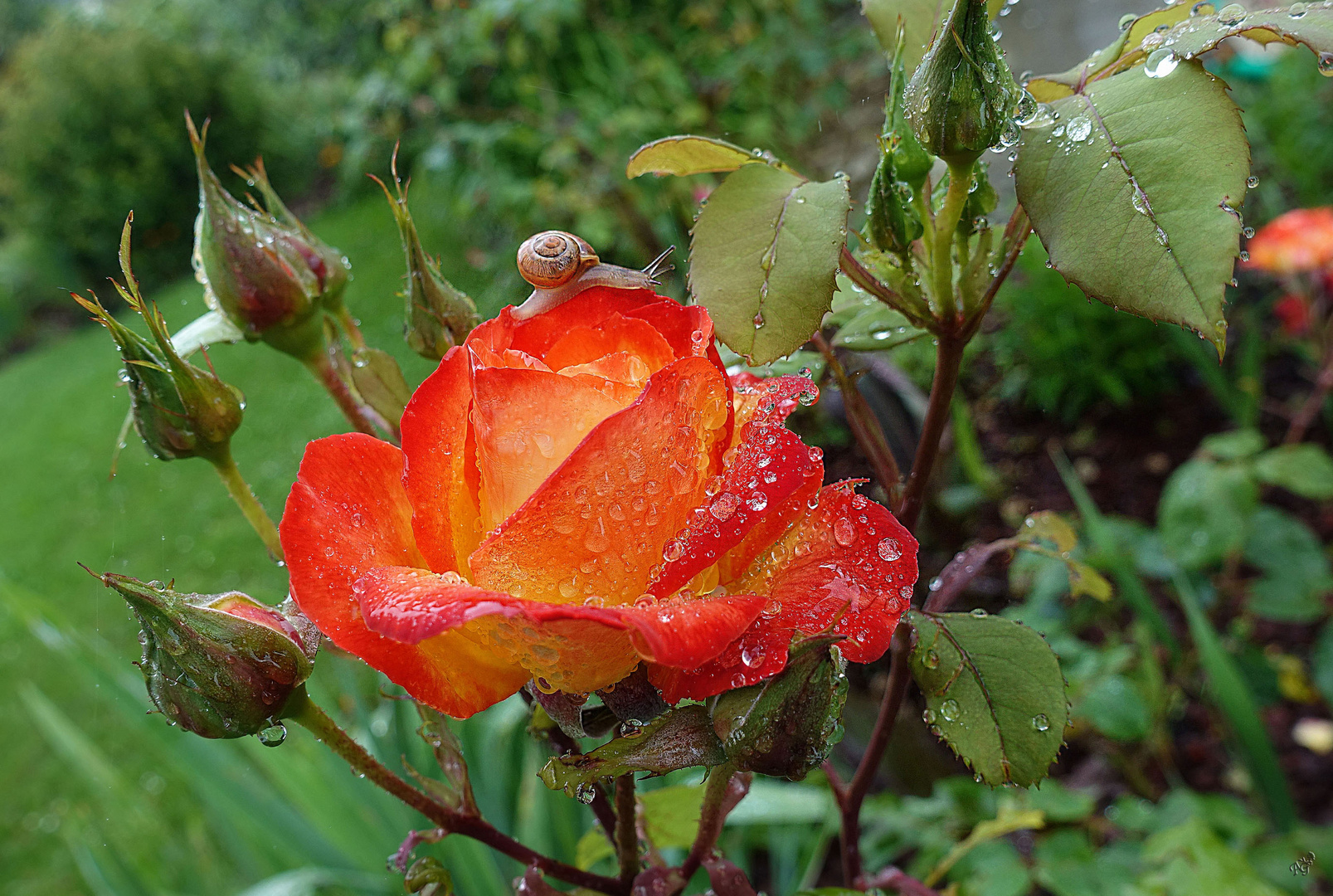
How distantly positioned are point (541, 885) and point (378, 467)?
0.16 m

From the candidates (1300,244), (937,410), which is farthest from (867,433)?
(1300,244)

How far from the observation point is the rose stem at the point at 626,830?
11.6 inches

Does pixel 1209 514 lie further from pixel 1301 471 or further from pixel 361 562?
pixel 361 562

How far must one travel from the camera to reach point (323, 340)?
0.38m

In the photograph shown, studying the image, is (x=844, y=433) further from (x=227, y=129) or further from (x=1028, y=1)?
(x=227, y=129)

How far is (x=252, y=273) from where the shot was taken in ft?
1.15

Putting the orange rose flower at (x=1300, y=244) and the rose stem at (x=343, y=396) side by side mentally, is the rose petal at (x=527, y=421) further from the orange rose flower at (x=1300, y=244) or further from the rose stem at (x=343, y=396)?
the orange rose flower at (x=1300, y=244)

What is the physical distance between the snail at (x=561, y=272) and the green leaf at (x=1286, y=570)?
115 centimetres

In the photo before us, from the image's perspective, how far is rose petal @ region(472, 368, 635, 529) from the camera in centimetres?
22

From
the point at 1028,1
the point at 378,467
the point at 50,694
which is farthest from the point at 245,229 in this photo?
the point at 1028,1

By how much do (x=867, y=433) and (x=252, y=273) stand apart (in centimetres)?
25

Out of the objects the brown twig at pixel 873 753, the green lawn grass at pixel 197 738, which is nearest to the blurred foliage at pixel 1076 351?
the green lawn grass at pixel 197 738

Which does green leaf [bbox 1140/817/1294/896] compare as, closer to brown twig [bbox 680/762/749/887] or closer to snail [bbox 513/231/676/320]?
brown twig [bbox 680/762/749/887]

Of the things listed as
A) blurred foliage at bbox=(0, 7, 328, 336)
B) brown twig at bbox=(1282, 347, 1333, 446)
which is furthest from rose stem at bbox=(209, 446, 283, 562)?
blurred foliage at bbox=(0, 7, 328, 336)
